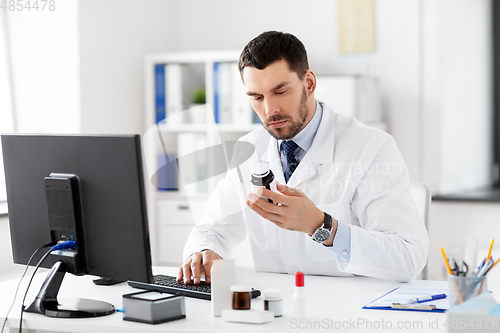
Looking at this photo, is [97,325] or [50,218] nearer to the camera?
[97,325]

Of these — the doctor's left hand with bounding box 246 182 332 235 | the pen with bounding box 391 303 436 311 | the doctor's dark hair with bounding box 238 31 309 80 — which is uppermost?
the doctor's dark hair with bounding box 238 31 309 80

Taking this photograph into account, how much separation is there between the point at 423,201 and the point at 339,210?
0.28 metres

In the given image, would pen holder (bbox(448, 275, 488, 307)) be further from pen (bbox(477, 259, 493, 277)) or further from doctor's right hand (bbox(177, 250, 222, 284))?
doctor's right hand (bbox(177, 250, 222, 284))

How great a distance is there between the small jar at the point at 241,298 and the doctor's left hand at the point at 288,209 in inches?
9.7

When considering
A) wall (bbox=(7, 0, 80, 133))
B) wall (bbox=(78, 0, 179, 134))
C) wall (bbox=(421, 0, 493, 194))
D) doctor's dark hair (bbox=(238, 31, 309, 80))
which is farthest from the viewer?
wall (bbox=(421, 0, 493, 194))

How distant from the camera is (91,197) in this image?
1336 mm

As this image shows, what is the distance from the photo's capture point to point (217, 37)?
3.68 metres

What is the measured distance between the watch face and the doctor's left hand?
0.02 m

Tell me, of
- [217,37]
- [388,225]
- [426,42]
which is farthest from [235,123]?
[388,225]

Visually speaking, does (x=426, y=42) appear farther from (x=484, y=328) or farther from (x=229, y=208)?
(x=484, y=328)

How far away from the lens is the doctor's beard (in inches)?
71.8

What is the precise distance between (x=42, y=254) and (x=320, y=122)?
3.12ft

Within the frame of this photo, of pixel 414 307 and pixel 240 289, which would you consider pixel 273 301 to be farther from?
pixel 414 307

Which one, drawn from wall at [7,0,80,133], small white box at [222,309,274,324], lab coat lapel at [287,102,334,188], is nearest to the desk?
small white box at [222,309,274,324]
